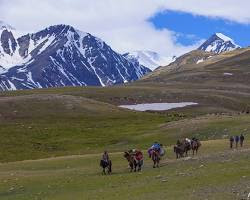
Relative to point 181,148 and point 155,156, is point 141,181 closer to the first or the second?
point 155,156

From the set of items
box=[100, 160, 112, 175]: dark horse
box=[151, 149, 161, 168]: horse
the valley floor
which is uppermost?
box=[151, 149, 161, 168]: horse

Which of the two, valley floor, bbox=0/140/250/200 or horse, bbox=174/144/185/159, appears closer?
valley floor, bbox=0/140/250/200

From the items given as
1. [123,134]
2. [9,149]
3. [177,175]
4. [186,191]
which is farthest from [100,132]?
[186,191]

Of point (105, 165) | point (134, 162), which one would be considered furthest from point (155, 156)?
point (105, 165)

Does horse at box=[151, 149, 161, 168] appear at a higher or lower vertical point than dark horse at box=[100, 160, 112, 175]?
higher

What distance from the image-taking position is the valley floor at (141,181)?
39469mm

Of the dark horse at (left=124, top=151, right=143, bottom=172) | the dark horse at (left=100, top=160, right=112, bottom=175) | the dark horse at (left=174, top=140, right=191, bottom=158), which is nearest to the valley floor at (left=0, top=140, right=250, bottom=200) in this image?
the dark horse at (left=124, top=151, right=143, bottom=172)

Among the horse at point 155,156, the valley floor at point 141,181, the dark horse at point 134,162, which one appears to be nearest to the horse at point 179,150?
the valley floor at point 141,181

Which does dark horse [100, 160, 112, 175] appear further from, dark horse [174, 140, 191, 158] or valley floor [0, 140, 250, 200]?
dark horse [174, 140, 191, 158]

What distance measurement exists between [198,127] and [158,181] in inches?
2251

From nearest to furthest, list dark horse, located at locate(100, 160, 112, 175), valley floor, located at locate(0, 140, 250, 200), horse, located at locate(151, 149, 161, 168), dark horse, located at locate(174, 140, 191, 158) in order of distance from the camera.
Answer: valley floor, located at locate(0, 140, 250, 200), dark horse, located at locate(100, 160, 112, 175), horse, located at locate(151, 149, 161, 168), dark horse, located at locate(174, 140, 191, 158)

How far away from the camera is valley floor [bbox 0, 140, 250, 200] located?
129ft

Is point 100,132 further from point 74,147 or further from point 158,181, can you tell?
point 158,181

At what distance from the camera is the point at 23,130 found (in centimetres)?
12250
